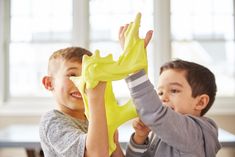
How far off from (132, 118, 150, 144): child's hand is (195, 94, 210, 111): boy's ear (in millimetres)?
164

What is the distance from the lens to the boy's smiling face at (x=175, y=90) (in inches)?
39.5

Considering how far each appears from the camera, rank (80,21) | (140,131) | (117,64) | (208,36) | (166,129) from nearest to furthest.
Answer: (117,64), (166,129), (140,131), (80,21), (208,36)

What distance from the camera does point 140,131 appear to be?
986 mm

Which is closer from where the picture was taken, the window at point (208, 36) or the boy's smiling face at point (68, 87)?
the boy's smiling face at point (68, 87)

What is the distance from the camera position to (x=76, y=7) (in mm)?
3893

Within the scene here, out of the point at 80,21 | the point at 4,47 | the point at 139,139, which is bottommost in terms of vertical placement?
the point at 139,139

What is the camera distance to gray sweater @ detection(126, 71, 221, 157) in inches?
32.9

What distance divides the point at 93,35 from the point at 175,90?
304 cm

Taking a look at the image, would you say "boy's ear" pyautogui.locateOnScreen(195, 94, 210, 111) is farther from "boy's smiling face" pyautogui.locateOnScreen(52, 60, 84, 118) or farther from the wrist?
"boy's smiling face" pyautogui.locateOnScreen(52, 60, 84, 118)

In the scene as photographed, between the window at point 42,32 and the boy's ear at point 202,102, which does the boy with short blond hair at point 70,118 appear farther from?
the window at point 42,32

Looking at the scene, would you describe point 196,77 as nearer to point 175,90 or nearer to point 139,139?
point 175,90

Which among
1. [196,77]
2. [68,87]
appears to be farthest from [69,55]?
[196,77]

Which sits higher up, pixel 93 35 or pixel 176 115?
pixel 93 35

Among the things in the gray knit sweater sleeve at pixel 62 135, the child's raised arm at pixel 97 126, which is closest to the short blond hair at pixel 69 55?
the gray knit sweater sleeve at pixel 62 135
